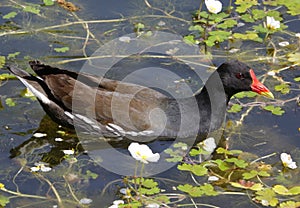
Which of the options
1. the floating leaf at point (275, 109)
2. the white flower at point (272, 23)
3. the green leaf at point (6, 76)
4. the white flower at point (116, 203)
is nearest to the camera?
the white flower at point (116, 203)

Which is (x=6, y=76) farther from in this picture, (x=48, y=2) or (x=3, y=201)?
(x=3, y=201)

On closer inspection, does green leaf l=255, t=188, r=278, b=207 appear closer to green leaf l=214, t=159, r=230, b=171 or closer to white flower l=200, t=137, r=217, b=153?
green leaf l=214, t=159, r=230, b=171

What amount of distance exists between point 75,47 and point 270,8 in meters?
2.47

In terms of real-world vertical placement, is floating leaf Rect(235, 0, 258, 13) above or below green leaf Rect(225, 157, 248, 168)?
above

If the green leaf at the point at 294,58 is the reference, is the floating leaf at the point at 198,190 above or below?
below

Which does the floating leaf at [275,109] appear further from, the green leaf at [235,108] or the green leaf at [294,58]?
the green leaf at [294,58]

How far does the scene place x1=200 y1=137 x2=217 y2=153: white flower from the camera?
7547mm

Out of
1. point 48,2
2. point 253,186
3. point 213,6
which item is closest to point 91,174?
point 253,186

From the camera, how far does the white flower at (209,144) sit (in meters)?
7.55

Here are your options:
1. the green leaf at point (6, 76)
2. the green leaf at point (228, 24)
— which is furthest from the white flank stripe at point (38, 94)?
the green leaf at point (228, 24)

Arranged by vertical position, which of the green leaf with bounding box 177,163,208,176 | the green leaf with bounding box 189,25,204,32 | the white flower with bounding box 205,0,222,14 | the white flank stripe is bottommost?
the green leaf with bounding box 177,163,208,176

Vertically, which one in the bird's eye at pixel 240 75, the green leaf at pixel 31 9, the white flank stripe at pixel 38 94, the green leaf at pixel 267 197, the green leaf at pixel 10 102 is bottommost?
the green leaf at pixel 267 197

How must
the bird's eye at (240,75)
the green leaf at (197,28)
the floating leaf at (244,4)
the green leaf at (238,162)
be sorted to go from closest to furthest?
the green leaf at (238,162) < the bird's eye at (240,75) < the green leaf at (197,28) < the floating leaf at (244,4)

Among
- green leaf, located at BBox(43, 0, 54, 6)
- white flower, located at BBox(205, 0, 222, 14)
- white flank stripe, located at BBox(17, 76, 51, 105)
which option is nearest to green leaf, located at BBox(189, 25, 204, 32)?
white flower, located at BBox(205, 0, 222, 14)
